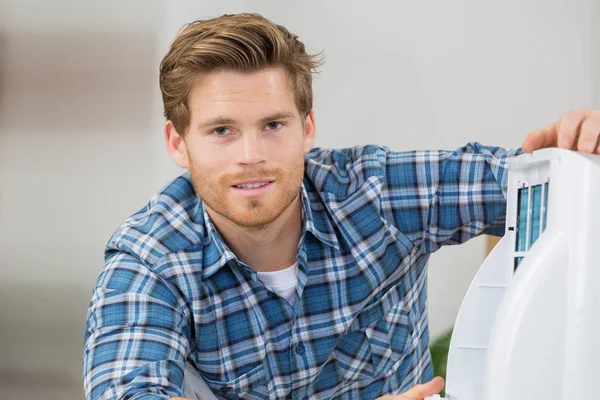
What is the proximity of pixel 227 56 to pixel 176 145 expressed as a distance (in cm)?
23

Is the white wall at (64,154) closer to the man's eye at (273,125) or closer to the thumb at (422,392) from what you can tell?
the man's eye at (273,125)

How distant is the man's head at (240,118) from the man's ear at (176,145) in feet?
0.18

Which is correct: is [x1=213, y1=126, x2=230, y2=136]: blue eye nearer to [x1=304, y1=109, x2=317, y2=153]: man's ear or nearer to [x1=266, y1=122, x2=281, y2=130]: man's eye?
[x1=266, y1=122, x2=281, y2=130]: man's eye

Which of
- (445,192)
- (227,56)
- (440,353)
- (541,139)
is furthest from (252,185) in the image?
(440,353)

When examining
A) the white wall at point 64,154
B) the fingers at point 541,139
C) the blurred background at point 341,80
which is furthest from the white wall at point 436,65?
the fingers at point 541,139

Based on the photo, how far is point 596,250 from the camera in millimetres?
667

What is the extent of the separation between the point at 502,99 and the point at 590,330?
1782 millimetres

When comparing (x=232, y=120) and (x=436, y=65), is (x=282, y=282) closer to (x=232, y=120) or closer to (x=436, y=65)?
(x=232, y=120)

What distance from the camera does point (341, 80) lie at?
2348 millimetres

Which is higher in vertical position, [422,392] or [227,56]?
[227,56]

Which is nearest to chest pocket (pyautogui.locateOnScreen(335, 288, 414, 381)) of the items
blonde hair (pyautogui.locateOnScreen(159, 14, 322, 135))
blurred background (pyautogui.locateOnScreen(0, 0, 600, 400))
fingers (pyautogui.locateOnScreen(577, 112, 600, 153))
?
blonde hair (pyautogui.locateOnScreen(159, 14, 322, 135))

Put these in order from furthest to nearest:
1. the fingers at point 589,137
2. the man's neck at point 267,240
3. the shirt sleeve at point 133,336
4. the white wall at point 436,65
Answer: the white wall at point 436,65 < the man's neck at point 267,240 < the shirt sleeve at point 133,336 < the fingers at point 589,137

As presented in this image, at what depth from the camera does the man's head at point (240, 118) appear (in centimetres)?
121

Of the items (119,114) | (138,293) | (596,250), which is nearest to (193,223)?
(138,293)
